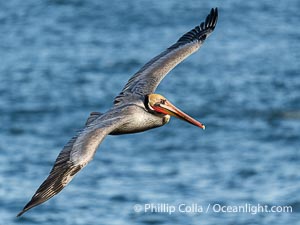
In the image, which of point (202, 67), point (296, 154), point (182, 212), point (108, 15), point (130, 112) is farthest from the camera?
point (108, 15)

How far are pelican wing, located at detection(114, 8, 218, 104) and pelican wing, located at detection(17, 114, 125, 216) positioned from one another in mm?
1279

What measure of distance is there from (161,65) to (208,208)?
1520 centimetres

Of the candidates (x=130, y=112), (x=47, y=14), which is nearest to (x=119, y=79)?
(x=47, y=14)

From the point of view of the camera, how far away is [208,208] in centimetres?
3031

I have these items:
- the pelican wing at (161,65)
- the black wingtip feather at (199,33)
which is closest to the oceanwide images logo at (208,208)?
the black wingtip feather at (199,33)

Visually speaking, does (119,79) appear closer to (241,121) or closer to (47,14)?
(241,121)

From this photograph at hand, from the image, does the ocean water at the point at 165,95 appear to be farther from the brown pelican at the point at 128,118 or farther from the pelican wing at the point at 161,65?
the brown pelican at the point at 128,118

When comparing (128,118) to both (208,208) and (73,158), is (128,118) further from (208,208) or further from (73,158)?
(208,208)

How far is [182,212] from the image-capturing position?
30.3m

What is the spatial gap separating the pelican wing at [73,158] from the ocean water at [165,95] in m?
15.6

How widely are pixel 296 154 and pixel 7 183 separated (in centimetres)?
966

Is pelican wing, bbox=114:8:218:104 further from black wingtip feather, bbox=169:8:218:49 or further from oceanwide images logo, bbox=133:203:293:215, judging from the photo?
oceanwide images logo, bbox=133:203:293:215

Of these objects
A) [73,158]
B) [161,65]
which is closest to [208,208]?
[161,65]

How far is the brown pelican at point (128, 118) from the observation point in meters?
12.5
